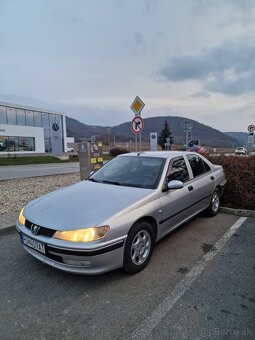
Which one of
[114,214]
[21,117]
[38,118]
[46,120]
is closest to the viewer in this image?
[114,214]

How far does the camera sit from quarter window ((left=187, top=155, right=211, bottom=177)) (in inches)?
185

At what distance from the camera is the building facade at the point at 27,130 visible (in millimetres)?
36125

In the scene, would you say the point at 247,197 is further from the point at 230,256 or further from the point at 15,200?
the point at 15,200

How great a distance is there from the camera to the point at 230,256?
3.62 metres

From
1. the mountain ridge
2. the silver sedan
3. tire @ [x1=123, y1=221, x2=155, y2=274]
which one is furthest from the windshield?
the mountain ridge

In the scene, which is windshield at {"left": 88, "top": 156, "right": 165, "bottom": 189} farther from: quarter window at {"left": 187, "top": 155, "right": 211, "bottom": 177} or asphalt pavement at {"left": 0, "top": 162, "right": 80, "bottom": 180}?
asphalt pavement at {"left": 0, "top": 162, "right": 80, "bottom": 180}

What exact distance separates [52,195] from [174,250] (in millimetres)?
2074

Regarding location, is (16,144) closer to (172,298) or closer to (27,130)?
(27,130)

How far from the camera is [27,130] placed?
3900cm

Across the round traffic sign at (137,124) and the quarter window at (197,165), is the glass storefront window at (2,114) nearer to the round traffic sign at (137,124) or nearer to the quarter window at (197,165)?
the round traffic sign at (137,124)

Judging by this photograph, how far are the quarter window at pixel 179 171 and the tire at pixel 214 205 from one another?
4.17 feet

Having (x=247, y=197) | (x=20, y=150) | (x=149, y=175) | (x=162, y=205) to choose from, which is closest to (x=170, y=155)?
(x=149, y=175)

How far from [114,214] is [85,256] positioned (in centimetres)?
56

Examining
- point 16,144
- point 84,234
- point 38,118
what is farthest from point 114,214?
point 38,118
